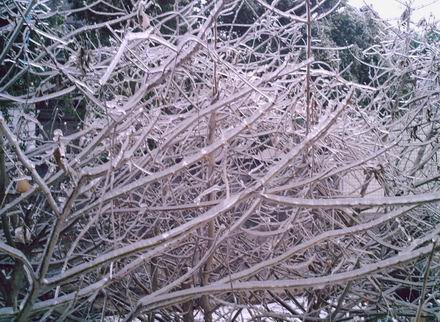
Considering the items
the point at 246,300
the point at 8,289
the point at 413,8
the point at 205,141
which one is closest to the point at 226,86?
the point at 205,141

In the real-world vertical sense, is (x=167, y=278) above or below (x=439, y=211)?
below

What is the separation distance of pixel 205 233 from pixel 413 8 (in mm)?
2792

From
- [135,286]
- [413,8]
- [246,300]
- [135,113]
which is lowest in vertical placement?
[135,286]

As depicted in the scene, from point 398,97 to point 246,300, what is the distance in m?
2.24

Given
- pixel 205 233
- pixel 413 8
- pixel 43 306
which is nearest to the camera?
pixel 43 306

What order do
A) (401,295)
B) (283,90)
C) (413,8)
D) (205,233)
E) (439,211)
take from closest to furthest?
(205,233) → (283,90) → (439,211) → (401,295) → (413,8)

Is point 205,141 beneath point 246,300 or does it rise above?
above

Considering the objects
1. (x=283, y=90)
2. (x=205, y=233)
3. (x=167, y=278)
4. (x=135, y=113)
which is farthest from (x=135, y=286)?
(x=283, y=90)

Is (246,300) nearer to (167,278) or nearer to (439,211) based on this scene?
(167,278)

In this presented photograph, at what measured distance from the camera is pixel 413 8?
4.38 metres

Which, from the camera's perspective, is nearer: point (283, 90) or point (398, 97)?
point (283, 90)

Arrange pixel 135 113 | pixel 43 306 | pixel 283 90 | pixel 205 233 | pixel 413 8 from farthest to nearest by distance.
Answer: pixel 413 8, pixel 283 90, pixel 205 233, pixel 135 113, pixel 43 306

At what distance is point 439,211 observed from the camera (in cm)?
371

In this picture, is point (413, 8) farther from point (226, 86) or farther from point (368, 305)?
point (368, 305)
